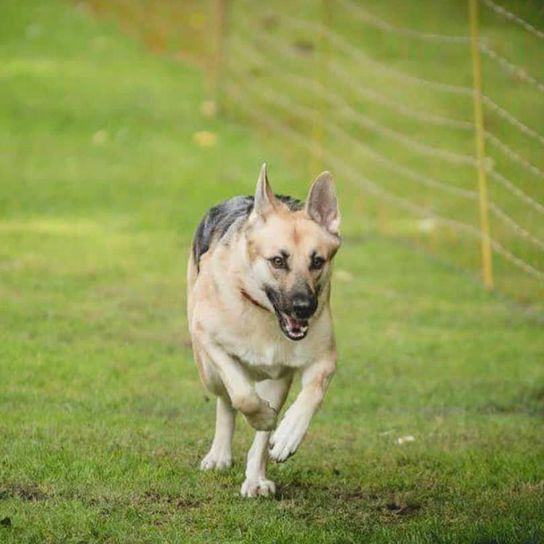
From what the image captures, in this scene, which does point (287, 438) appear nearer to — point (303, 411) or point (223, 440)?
point (303, 411)

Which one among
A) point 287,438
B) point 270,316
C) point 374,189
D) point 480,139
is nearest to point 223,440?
point 270,316

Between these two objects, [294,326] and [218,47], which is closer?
[294,326]

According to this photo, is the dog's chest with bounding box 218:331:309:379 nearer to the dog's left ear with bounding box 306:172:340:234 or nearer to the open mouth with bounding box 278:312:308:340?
the open mouth with bounding box 278:312:308:340

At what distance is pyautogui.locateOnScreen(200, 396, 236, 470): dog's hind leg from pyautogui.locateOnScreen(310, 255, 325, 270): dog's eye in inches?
44.4

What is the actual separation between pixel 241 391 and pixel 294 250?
668 millimetres

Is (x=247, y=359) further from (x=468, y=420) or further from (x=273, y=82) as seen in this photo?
(x=273, y=82)

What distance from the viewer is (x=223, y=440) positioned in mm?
7703

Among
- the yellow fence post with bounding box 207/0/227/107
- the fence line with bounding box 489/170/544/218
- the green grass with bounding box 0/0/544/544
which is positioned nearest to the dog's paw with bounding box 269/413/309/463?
the green grass with bounding box 0/0/544/544

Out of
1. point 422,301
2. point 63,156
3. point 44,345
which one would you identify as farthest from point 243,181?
point 44,345

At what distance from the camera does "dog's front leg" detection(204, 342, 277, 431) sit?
6785 mm

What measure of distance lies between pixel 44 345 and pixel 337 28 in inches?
693

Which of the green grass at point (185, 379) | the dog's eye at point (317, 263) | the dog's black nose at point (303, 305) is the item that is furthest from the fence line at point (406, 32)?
the dog's black nose at point (303, 305)

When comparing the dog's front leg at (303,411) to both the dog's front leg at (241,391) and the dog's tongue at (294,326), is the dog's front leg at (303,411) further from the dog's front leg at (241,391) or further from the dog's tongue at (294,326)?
the dog's tongue at (294,326)

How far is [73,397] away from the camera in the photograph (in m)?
9.10
